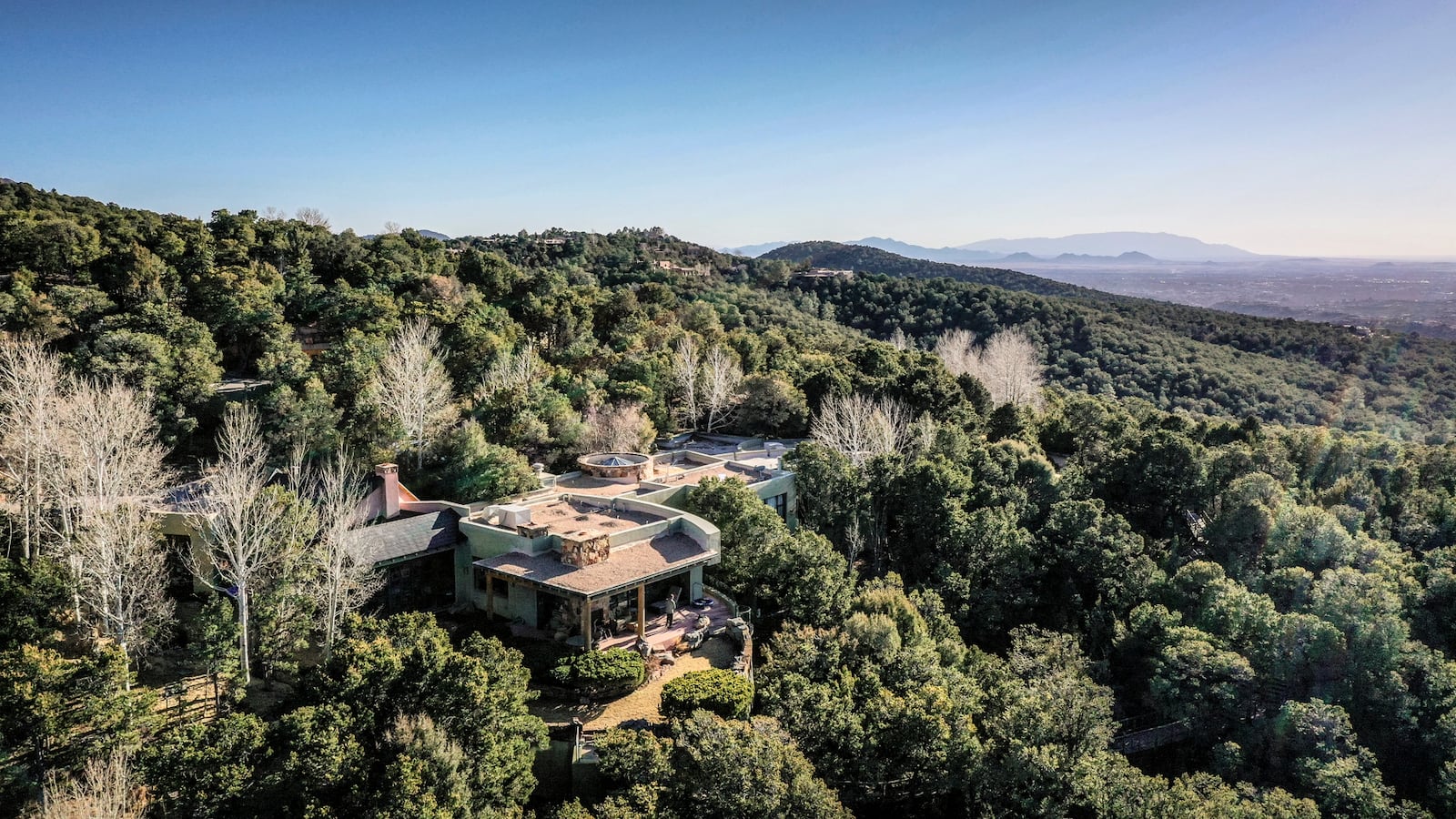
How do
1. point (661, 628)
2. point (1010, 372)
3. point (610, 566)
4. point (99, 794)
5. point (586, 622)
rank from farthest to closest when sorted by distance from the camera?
point (1010, 372) → point (661, 628) → point (610, 566) → point (586, 622) → point (99, 794)

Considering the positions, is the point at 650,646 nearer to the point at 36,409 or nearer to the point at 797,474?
the point at 797,474

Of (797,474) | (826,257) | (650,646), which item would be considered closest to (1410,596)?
(797,474)

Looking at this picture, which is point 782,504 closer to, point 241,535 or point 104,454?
point 241,535

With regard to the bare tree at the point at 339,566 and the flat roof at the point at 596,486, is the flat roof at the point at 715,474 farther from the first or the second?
the bare tree at the point at 339,566

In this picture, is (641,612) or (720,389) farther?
(720,389)

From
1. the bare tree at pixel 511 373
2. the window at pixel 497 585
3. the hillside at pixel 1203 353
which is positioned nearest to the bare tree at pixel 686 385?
the bare tree at pixel 511 373

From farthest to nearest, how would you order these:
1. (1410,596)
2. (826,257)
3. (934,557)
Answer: (826,257), (934,557), (1410,596)

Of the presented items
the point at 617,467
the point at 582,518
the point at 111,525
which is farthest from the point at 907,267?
the point at 111,525
